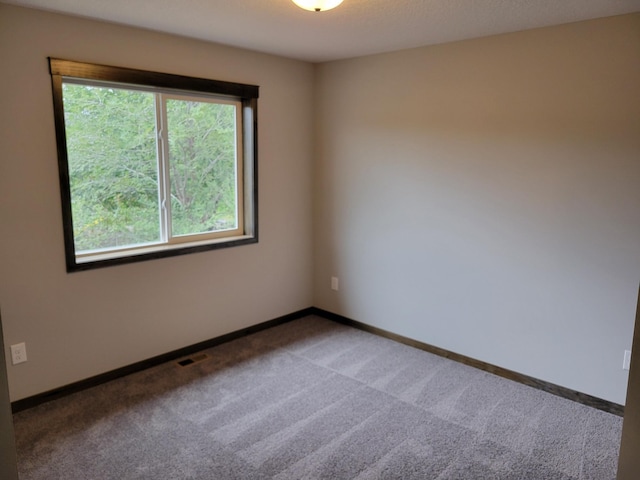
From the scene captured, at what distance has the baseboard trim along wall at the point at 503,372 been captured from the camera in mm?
2775

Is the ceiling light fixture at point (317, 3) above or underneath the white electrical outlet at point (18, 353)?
above

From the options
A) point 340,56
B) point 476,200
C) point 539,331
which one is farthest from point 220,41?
point 539,331

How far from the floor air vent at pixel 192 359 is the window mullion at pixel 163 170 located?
918 millimetres

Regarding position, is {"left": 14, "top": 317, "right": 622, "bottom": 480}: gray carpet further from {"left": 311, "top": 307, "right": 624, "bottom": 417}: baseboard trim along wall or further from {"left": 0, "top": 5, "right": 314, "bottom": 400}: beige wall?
{"left": 0, "top": 5, "right": 314, "bottom": 400}: beige wall

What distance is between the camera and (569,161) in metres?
2.76

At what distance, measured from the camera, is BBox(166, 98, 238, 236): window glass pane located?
333 cm

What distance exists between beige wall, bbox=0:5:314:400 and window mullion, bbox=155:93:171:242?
0.24 m

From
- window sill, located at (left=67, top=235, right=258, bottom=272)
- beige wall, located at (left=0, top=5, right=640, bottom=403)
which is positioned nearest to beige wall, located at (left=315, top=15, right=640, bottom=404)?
beige wall, located at (left=0, top=5, right=640, bottom=403)

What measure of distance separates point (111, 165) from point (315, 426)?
213 cm

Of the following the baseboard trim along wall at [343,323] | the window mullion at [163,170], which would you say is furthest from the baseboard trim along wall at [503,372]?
the window mullion at [163,170]

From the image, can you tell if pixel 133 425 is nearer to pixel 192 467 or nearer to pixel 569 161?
A: pixel 192 467

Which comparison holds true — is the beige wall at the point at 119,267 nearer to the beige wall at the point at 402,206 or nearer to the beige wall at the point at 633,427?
the beige wall at the point at 402,206

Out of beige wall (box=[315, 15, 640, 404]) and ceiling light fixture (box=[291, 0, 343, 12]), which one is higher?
ceiling light fixture (box=[291, 0, 343, 12])

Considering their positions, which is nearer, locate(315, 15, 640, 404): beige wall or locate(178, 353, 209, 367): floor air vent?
locate(315, 15, 640, 404): beige wall
